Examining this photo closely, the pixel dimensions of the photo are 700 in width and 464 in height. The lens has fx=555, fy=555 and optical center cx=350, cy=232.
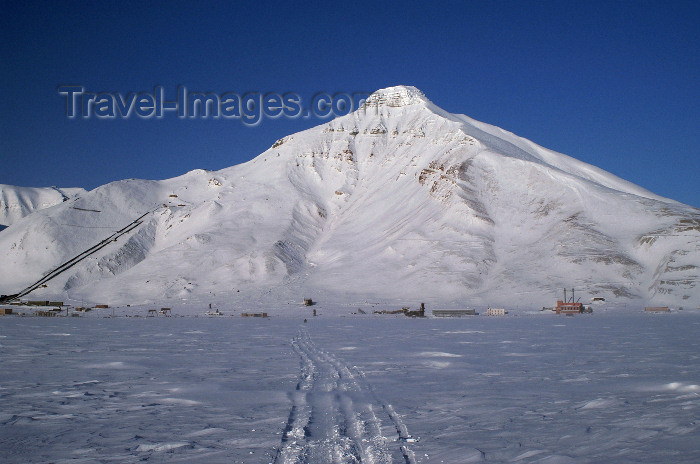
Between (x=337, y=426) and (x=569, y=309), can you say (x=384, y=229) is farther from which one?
(x=337, y=426)

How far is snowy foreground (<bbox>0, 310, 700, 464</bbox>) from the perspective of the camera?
8.14 meters

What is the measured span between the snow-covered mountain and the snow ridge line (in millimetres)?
54395

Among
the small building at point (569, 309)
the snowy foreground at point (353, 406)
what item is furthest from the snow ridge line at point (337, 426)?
the small building at point (569, 309)

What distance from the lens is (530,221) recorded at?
274 feet

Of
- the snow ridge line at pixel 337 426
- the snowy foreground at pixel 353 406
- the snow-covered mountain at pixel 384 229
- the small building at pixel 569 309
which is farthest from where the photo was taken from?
the snow-covered mountain at pixel 384 229

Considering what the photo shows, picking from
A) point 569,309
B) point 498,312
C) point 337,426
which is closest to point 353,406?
point 337,426

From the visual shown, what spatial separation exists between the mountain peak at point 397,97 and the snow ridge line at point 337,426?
127 metres

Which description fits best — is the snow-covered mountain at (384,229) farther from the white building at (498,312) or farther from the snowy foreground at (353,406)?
the snowy foreground at (353,406)

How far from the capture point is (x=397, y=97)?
139875mm

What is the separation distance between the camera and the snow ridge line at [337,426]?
786 cm

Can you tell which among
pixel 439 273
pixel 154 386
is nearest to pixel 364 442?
pixel 154 386

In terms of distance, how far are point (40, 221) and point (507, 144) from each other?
312ft

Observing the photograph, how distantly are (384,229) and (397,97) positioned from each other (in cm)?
5733

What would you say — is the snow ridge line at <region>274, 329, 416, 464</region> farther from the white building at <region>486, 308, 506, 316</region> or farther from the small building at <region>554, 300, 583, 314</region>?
the small building at <region>554, 300, 583, 314</region>
